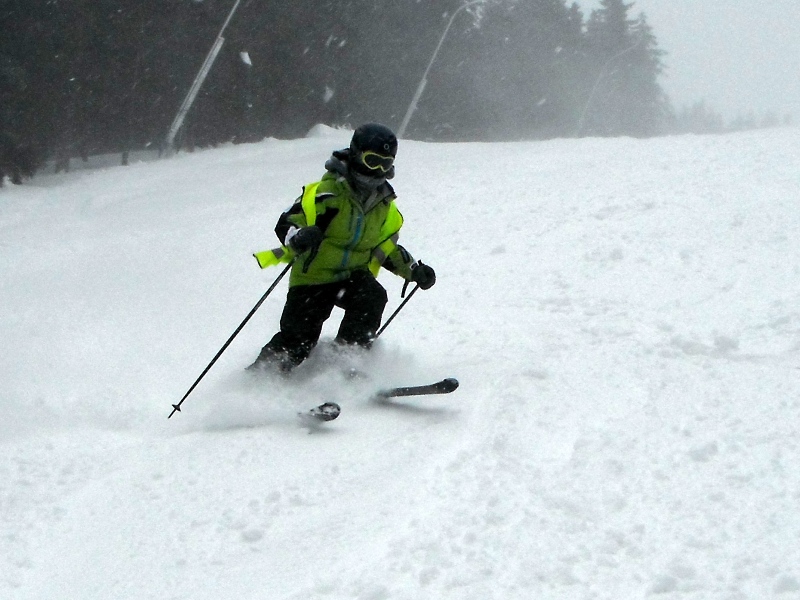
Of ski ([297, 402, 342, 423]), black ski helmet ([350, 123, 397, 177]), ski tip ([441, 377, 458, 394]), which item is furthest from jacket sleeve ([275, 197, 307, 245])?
ski tip ([441, 377, 458, 394])

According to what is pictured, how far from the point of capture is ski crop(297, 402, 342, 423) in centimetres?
436

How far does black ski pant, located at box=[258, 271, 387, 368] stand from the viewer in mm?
5090

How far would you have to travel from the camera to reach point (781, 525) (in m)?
3.02

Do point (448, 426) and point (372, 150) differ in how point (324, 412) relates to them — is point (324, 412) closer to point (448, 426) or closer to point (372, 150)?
point (448, 426)

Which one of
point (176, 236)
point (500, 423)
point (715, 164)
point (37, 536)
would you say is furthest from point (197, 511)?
point (715, 164)

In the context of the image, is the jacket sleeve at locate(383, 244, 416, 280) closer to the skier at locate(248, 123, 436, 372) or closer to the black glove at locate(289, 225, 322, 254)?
the skier at locate(248, 123, 436, 372)

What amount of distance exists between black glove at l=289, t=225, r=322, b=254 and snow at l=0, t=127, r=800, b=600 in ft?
2.74

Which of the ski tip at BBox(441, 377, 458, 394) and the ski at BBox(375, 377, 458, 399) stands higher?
the ski tip at BBox(441, 377, 458, 394)

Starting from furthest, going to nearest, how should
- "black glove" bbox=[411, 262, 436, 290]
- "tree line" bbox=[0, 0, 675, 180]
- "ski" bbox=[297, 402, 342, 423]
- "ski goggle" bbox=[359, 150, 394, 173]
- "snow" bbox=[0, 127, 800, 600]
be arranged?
"tree line" bbox=[0, 0, 675, 180], "black glove" bbox=[411, 262, 436, 290], "ski goggle" bbox=[359, 150, 394, 173], "ski" bbox=[297, 402, 342, 423], "snow" bbox=[0, 127, 800, 600]

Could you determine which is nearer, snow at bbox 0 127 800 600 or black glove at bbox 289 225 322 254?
snow at bbox 0 127 800 600

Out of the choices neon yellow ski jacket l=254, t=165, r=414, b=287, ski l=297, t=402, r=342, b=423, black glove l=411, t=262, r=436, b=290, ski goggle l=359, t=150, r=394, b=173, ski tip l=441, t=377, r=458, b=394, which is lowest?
ski l=297, t=402, r=342, b=423

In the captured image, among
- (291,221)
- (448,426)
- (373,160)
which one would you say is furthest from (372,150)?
(448,426)

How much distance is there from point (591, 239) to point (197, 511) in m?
5.91

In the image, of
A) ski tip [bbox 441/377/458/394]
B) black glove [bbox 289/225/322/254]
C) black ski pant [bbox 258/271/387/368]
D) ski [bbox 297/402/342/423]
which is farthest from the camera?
black ski pant [bbox 258/271/387/368]
